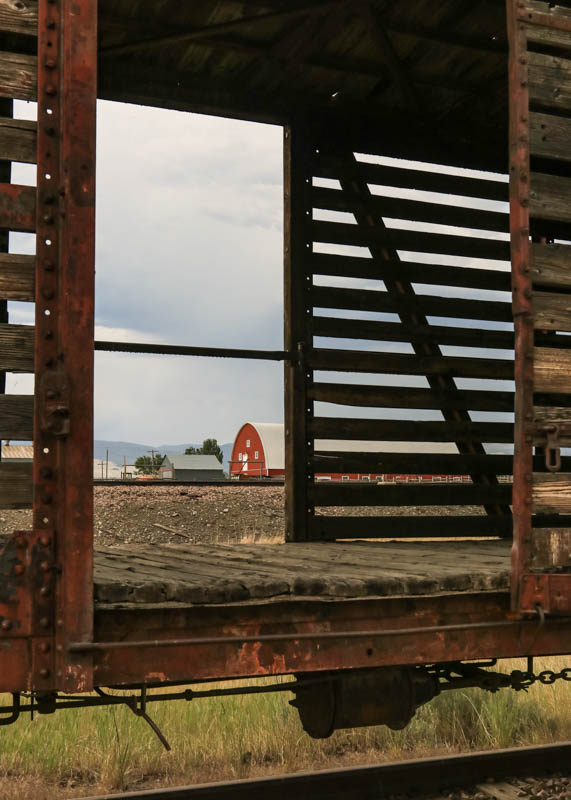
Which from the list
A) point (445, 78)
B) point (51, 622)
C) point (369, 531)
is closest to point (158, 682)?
point (51, 622)

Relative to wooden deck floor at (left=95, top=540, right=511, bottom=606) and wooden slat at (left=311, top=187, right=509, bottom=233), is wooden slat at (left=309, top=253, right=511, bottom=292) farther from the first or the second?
wooden deck floor at (left=95, top=540, right=511, bottom=606)

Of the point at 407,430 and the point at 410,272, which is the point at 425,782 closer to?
the point at 407,430

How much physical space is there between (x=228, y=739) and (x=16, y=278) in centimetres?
380

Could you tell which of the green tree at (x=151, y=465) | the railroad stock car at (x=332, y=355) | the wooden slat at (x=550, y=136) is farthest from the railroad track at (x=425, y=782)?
the green tree at (x=151, y=465)

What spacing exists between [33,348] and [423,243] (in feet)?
15.6

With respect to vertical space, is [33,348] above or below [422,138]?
below

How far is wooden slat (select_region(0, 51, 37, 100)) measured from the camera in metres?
2.97

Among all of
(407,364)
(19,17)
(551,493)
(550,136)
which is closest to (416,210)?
(407,364)

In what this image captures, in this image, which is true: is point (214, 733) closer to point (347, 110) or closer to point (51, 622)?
point (51, 622)

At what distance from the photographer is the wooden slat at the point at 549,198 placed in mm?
3893

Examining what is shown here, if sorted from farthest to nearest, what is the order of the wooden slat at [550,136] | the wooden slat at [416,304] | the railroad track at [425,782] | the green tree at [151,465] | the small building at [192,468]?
the small building at [192,468] → the green tree at [151,465] → the wooden slat at [416,304] → the railroad track at [425,782] → the wooden slat at [550,136]

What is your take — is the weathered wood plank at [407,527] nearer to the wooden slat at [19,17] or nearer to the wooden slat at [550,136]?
the wooden slat at [550,136]

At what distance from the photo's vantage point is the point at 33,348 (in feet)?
9.68

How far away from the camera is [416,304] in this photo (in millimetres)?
7039
